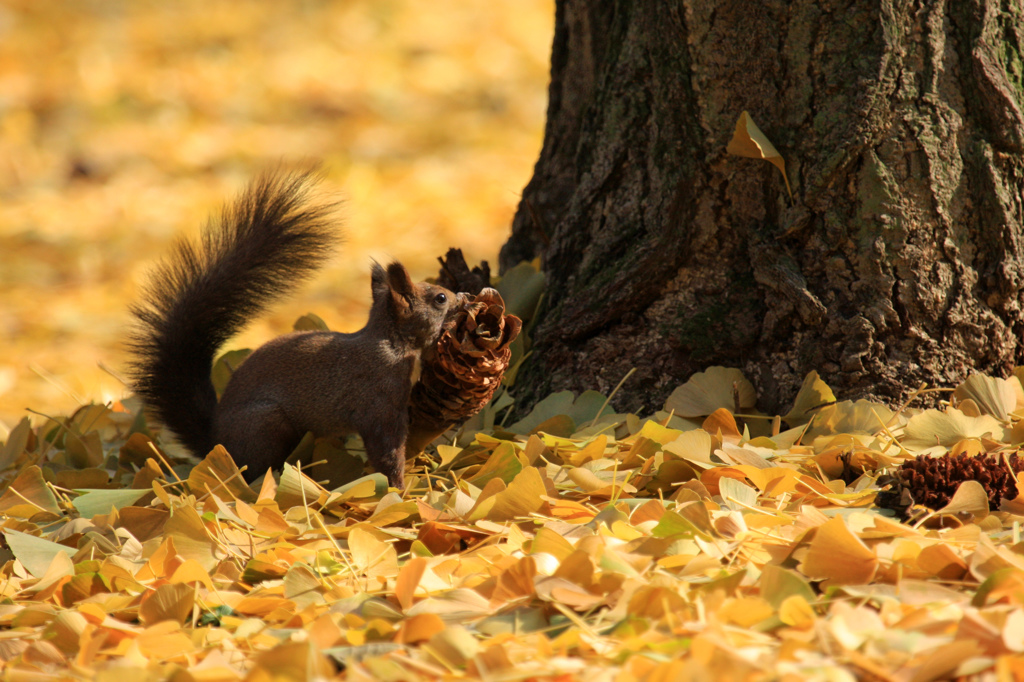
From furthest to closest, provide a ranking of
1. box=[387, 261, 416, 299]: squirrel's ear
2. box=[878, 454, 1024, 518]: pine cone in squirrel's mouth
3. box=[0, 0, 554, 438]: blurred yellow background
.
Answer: box=[0, 0, 554, 438]: blurred yellow background, box=[387, 261, 416, 299]: squirrel's ear, box=[878, 454, 1024, 518]: pine cone in squirrel's mouth

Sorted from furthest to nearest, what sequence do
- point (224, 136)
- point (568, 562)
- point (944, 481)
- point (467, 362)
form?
point (224, 136)
point (467, 362)
point (944, 481)
point (568, 562)

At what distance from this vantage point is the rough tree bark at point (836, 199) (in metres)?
1.63

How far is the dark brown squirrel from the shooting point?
162 centimetres

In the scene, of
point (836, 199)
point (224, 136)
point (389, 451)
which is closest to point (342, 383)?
point (389, 451)

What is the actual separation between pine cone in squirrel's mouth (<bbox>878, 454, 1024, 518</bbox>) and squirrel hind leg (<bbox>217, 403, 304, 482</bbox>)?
1.05m

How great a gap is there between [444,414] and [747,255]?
27.3 inches

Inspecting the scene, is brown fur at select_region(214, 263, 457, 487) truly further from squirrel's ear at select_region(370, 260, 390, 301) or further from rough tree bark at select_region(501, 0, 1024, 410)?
rough tree bark at select_region(501, 0, 1024, 410)

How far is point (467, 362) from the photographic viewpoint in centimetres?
154

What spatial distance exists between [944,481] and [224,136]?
4.65 m

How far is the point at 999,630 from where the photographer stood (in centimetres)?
82

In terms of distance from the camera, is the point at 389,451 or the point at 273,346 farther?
the point at 273,346

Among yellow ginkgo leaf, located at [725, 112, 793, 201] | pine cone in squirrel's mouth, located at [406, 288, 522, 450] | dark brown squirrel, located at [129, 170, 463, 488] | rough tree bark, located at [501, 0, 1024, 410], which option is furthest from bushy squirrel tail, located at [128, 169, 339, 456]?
yellow ginkgo leaf, located at [725, 112, 793, 201]

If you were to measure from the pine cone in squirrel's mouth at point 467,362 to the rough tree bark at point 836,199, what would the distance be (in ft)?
1.24

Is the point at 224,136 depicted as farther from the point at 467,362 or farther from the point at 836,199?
the point at 836,199
